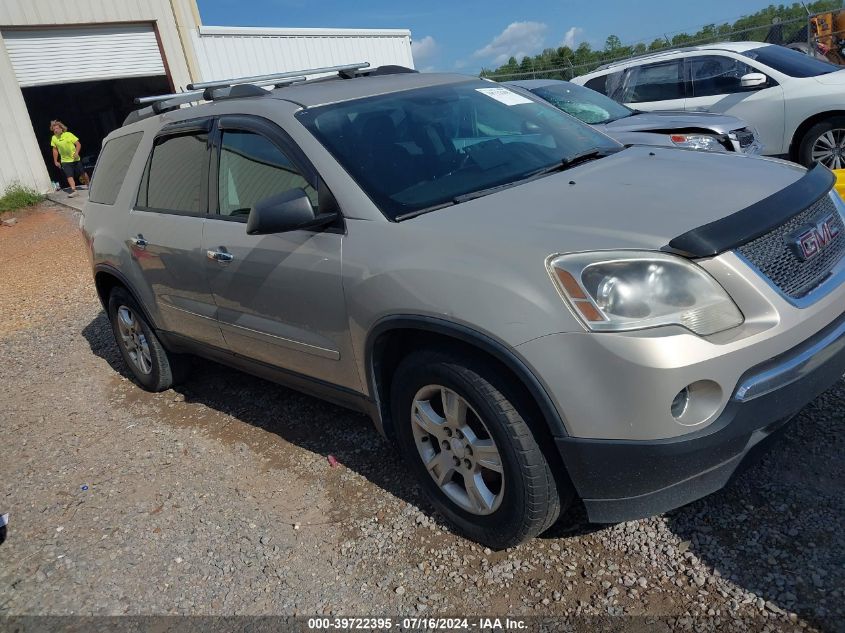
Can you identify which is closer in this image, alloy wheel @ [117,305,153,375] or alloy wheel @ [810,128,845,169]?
alloy wheel @ [117,305,153,375]

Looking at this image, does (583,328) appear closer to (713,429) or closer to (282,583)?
(713,429)

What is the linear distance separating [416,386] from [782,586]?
1.48 meters

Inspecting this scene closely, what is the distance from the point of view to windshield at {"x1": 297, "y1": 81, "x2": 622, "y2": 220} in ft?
10.2

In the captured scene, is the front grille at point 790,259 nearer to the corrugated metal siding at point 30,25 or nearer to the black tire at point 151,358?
the black tire at point 151,358

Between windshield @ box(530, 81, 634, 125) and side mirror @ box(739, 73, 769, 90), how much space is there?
1.49 meters

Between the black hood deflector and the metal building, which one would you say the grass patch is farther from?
the black hood deflector

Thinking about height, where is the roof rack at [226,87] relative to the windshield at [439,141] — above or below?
above

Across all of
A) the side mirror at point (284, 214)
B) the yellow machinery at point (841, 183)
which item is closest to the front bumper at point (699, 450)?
the side mirror at point (284, 214)

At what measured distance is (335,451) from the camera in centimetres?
389

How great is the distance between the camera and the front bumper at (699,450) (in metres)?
2.29

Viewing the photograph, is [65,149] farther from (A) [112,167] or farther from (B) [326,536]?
(B) [326,536]

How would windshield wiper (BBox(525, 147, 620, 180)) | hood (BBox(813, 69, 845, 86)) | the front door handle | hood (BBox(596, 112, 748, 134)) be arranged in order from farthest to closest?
hood (BBox(813, 69, 845, 86))
hood (BBox(596, 112, 748, 134))
the front door handle
windshield wiper (BBox(525, 147, 620, 180))

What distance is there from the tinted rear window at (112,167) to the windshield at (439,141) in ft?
6.42

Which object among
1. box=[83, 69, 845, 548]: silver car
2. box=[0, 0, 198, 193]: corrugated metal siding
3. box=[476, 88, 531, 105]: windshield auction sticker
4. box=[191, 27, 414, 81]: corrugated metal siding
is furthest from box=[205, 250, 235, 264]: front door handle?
box=[191, 27, 414, 81]: corrugated metal siding
